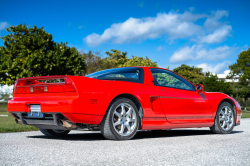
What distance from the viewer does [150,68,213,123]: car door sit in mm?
5809

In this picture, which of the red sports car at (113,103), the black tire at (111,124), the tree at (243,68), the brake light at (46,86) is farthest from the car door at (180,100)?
the tree at (243,68)

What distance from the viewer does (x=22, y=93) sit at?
5.24 meters

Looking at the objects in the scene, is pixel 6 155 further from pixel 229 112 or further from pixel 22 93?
pixel 229 112

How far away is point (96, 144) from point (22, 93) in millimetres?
1640

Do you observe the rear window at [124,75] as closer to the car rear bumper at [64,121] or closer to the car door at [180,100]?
the car door at [180,100]

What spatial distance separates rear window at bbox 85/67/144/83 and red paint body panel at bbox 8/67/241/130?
138 mm

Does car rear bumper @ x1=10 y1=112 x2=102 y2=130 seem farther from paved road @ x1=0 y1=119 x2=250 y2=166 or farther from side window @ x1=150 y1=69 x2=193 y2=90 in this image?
side window @ x1=150 y1=69 x2=193 y2=90

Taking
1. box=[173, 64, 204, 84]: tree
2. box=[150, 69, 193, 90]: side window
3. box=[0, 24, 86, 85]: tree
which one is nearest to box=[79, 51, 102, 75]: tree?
box=[0, 24, 86, 85]: tree

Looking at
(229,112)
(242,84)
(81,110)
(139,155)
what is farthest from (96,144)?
(242,84)

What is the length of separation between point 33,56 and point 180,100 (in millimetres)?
22556

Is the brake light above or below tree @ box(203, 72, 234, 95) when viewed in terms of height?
below

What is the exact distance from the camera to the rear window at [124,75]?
554cm

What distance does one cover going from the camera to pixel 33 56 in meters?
26.4

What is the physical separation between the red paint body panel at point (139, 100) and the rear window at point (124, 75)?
138 mm
